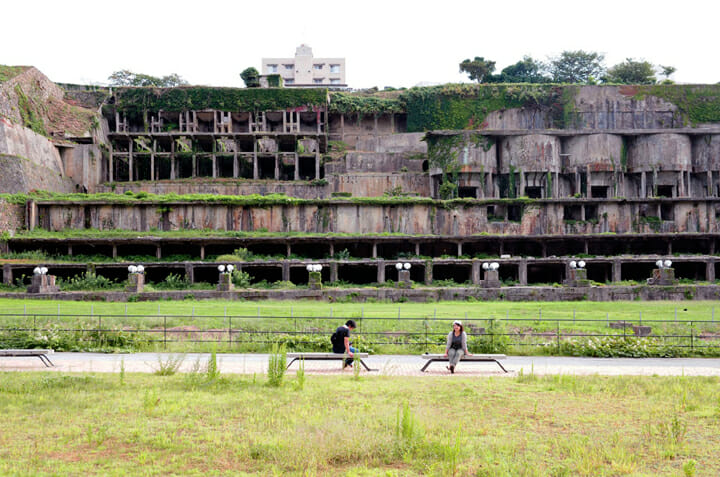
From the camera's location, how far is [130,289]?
1607 inches

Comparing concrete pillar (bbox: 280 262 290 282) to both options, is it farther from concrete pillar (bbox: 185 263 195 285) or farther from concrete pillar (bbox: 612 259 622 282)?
concrete pillar (bbox: 612 259 622 282)

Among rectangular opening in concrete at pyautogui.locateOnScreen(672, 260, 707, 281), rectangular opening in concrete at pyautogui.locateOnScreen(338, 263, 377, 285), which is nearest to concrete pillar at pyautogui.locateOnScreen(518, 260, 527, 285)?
rectangular opening in concrete at pyautogui.locateOnScreen(338, 263, 377, 285)

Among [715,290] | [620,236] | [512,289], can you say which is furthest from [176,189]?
Answer: [715,290]

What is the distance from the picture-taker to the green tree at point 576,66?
344ft

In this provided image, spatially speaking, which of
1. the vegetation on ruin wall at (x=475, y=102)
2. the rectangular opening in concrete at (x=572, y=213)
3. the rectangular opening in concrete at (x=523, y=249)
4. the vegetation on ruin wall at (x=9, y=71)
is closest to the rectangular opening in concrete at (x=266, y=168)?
the vegetation on ruin wall at (x=475, y=102)

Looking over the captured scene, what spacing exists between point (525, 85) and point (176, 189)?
135 ft

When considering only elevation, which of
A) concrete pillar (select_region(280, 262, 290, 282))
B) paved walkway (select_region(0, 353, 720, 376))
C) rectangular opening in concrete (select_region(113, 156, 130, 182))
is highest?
rectangular opening in concrete (select_region(113, 156, 130, 182))

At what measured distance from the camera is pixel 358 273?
53.2 m

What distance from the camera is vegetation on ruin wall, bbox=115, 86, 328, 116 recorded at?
Answer: 244 feet

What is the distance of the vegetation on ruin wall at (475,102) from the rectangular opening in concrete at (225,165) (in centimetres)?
2168

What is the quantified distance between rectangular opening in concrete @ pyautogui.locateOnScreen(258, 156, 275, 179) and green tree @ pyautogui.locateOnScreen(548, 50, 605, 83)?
53.7 m

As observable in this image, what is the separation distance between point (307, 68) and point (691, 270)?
3677 inches

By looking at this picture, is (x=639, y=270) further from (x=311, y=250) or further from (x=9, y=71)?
(x=9, y=71)

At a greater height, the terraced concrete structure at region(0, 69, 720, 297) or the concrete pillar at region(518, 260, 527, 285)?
the terraced concrete structure at region(0, 69, 720, 297)
